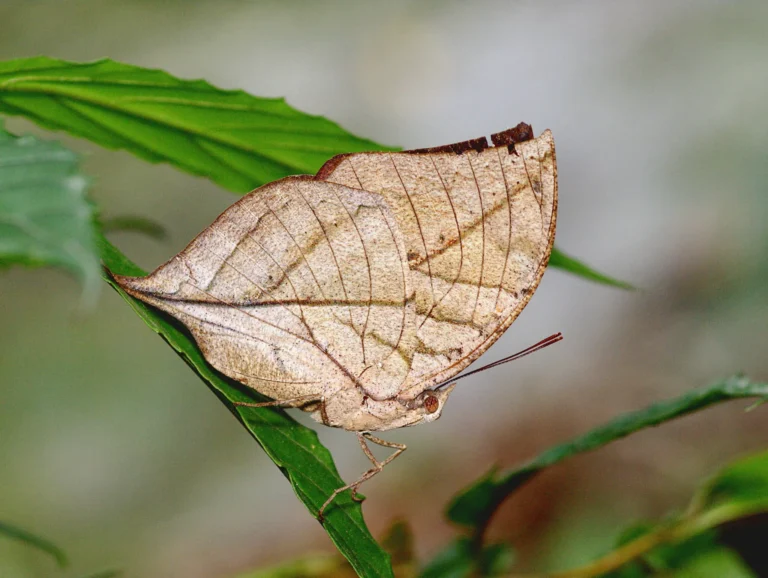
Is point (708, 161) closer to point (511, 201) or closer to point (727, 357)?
point (727, 357)

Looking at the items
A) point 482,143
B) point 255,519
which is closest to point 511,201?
point 482,143

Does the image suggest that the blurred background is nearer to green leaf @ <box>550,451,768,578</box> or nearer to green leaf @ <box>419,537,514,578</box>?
green leaf @ <box>550,451,768,578</box>

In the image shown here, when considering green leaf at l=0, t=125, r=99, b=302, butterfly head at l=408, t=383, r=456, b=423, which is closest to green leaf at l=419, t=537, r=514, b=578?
butterfly head at l=408, t=383, r=456, b=423

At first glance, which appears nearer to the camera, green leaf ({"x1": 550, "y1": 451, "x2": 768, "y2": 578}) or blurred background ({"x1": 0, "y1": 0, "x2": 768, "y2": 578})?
green leaf ({"x1": 550, "y1": 451, "x2": 768, "y2": 578})

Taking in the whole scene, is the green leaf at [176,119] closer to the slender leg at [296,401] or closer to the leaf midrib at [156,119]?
the leaf midrib at [156,119]

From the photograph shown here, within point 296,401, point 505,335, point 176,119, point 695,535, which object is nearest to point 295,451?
point 296,401

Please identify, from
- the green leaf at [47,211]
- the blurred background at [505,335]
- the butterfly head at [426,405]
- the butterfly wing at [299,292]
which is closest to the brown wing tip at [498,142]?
the butterfly wing at [299,292]
